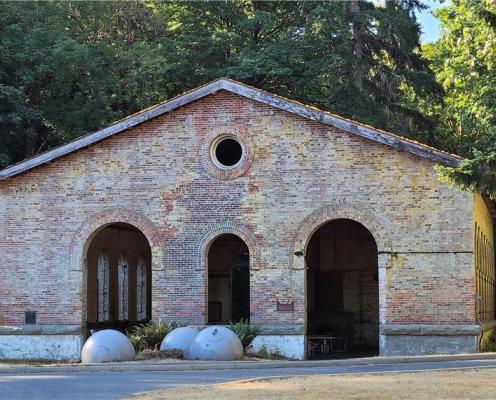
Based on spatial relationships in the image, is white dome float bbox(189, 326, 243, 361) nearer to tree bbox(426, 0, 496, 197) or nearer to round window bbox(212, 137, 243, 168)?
round window bbox(212, 137, 243, 168)

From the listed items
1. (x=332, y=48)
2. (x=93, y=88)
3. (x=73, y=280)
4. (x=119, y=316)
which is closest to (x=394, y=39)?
(x=332, y=48)

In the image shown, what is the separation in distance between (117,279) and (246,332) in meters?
8.93

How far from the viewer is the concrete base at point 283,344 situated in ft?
83.3

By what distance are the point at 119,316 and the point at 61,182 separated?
24.0ft

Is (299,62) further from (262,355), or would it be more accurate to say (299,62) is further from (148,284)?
(262,355)

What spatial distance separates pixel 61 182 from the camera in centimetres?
2716

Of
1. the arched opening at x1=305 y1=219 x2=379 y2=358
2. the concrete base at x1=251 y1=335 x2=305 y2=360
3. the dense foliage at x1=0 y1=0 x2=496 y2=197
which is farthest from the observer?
the dense foliage at x1=0 y1=0 x2=496 y2=197

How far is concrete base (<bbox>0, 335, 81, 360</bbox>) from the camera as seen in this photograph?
Answer: 2645 centimetres

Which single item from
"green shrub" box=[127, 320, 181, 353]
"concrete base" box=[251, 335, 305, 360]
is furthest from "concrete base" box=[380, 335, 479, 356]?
"green shrub" box=[127, 320, 181, 353]

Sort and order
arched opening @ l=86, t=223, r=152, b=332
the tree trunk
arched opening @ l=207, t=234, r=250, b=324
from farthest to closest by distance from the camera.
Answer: the tree trunk, arched opening @ l=207, t=234, r=250, b=324, arched opening @ l=86, t=223, r=152, b=332

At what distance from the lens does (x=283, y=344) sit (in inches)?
1004

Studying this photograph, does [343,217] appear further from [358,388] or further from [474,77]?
[358,388]

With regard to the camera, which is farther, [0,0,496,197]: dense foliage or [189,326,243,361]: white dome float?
[0,0,496,197]: dense foliage

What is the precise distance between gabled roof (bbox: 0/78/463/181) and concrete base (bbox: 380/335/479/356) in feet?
14.6
